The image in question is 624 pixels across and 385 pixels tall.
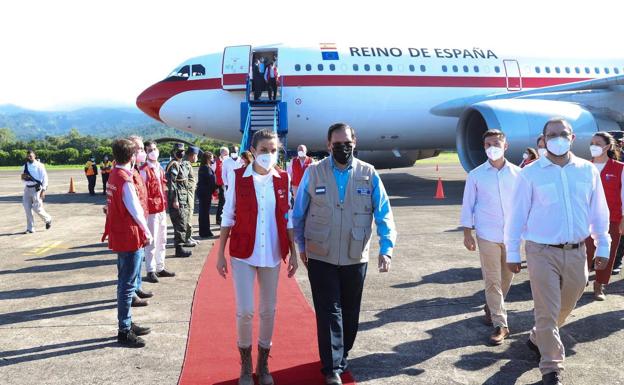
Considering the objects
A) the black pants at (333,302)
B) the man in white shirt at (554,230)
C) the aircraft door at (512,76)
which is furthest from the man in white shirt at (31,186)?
the aircraft door at (512,76)

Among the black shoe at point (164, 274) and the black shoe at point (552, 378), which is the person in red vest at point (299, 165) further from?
the black shoe at point (552, 378)

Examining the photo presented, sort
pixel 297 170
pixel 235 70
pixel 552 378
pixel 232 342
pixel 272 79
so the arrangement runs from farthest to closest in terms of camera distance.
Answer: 1. pixel 235 70
2. pixel 272 79
3. pixel 297 170
4. pixel 232 342
5. pixel 552 378

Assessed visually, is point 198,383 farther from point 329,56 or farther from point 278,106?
point 329,56

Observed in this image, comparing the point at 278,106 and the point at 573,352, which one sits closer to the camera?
the point at 573,352

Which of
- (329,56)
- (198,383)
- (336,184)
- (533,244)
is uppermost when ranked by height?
(329,56)

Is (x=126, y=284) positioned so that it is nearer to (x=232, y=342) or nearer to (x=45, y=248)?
(x=232, y=342)

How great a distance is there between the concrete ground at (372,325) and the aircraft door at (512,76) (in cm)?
1103

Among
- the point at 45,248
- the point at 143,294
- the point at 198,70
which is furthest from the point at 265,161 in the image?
the point at 198,70

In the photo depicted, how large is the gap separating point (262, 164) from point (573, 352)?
3.16 meters

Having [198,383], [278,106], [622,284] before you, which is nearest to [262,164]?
[198,383]

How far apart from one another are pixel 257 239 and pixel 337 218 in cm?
64

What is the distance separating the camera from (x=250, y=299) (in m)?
4.05

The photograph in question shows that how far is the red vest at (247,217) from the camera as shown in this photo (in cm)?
406

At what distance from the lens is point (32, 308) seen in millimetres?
5965
